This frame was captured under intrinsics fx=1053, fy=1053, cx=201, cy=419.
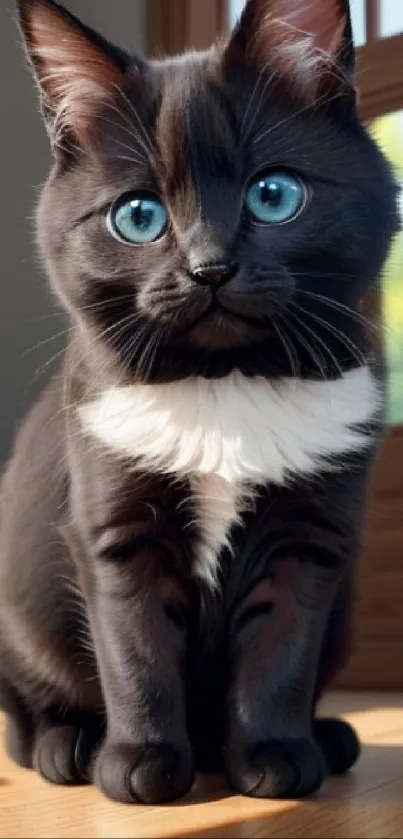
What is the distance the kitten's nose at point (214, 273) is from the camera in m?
0.81

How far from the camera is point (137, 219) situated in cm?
88

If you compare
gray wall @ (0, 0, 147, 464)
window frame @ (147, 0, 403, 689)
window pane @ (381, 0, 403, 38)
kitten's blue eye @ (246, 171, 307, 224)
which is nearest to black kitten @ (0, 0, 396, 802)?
kitten's blue eye @ (246, 171, 307, 224)

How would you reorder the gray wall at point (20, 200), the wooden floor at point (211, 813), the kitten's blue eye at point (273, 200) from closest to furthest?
1. the wooden floor at point (211, 813)
2. the kitten's blue eye at point (273, 200)
3. the gray wall at point (20, 200)

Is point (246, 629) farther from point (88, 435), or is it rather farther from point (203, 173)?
point (203, 173)

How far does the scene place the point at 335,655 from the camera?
103 centimetres

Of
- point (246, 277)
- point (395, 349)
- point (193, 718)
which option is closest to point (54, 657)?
point (193, 718)

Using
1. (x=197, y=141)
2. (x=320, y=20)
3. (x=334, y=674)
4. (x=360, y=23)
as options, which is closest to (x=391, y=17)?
(x=360, y=23)

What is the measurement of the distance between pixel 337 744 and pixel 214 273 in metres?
0.48

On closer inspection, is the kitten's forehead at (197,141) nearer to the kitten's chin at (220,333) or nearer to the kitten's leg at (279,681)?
the kitten's chin at (220,333)

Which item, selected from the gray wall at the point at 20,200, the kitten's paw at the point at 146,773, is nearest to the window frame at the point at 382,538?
the gray wall at the point at 20,200

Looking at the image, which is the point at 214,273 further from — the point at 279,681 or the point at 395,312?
the point at 395,312

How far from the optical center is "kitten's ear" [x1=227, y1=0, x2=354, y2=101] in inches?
36.2

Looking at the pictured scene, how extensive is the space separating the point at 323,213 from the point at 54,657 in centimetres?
49

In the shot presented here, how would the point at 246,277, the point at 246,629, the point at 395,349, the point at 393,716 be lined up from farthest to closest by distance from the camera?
the point at 395,349
the point at 393,716
the point at 246,629
the point at 246,277
